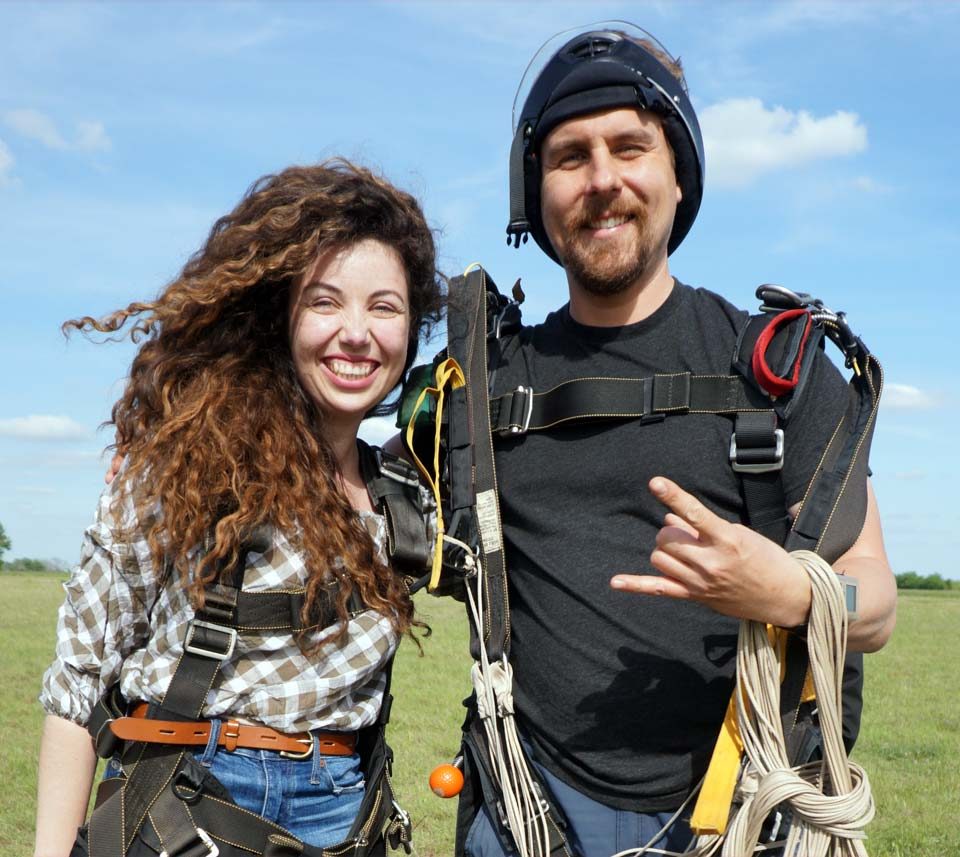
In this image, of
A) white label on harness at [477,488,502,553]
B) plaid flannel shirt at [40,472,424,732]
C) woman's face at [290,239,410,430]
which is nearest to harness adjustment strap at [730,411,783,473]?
white label on harness at [477,488,502,553]

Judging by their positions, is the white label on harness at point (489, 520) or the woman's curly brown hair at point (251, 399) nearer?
the woman's curly brown hair at point (251, 399)

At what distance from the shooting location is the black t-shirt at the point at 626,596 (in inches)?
114

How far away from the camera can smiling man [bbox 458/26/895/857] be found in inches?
114

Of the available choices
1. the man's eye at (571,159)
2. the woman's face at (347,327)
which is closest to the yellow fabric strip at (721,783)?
the woman's face at (347,327)

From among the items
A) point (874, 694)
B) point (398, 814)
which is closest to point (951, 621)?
point (874, 694)

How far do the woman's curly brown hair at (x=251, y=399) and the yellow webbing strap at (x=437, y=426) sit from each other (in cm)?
19

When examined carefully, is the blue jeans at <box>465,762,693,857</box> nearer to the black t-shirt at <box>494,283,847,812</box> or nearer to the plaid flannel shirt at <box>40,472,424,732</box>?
the black t-shirt at <box>494,283,847,812</box>

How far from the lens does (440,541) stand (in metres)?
3.10

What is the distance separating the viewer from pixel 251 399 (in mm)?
3182

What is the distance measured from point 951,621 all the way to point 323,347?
20.1 m

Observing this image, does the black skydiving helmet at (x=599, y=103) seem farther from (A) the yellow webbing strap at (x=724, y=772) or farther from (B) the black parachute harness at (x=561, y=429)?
(A) the yellow webbing strap at (x=724, y=772)

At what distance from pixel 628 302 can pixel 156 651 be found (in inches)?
68.3

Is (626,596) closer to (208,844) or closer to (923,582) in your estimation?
(208,844)

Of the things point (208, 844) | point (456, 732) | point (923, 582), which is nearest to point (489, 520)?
point (208, 844)
